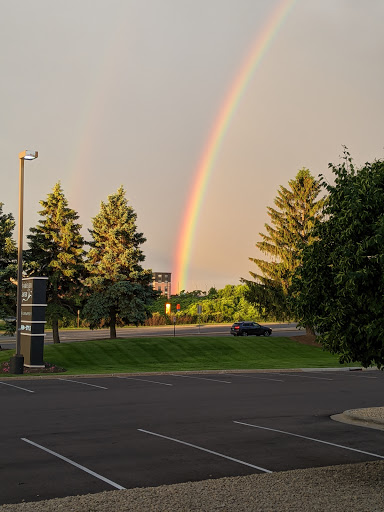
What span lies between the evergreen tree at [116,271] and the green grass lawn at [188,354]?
4426 mm

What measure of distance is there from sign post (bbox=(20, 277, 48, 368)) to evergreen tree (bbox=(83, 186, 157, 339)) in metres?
15.5

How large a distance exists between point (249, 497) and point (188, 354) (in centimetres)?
3165

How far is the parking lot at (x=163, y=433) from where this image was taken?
387 inches

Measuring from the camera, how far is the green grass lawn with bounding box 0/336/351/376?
34.5 meters

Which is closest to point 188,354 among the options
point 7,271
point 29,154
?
point 7,271

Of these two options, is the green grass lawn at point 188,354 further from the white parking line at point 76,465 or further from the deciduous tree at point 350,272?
the deciduous tree at point 350,272

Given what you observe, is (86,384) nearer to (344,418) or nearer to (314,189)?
(344,418)

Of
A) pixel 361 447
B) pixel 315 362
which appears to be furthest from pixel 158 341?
pixel 361 447

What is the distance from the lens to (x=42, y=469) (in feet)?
33.1

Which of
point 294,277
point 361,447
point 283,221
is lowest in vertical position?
point 361,447

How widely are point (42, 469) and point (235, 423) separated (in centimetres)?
592

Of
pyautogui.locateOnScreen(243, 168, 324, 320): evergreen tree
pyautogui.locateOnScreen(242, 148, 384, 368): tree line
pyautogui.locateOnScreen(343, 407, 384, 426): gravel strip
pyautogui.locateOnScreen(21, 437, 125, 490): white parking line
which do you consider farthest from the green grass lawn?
pyautogui.locateOnScreen(242, 148, 384, 368): tree line

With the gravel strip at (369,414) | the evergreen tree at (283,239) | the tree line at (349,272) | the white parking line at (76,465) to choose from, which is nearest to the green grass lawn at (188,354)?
the evergreen tree at (283,239)

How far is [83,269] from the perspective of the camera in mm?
46594
